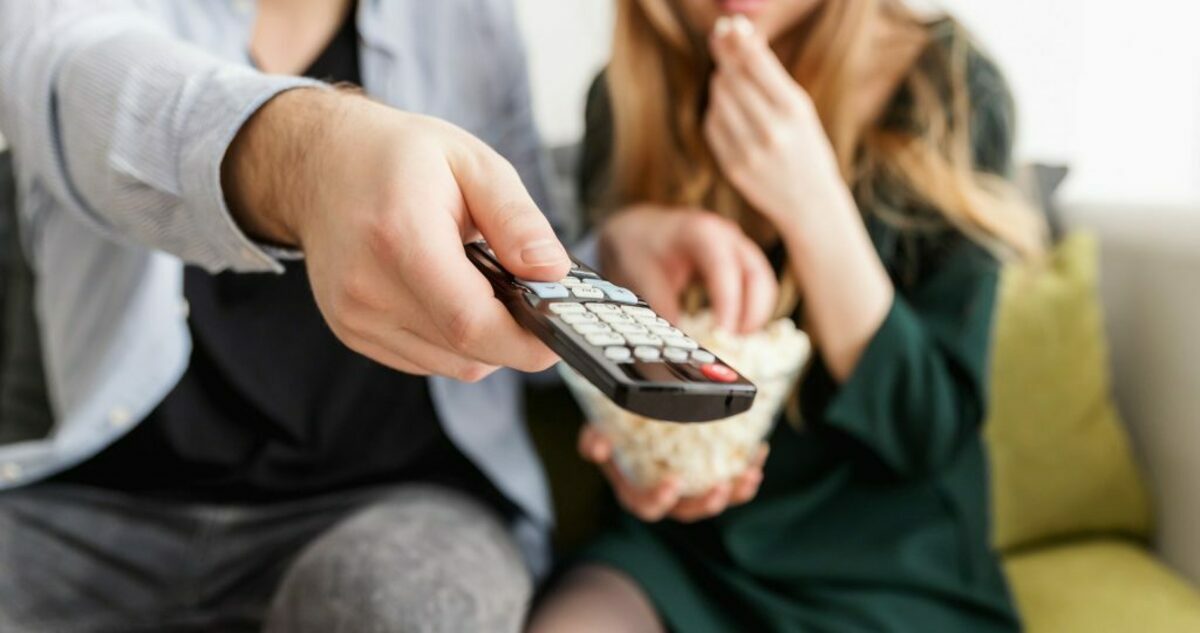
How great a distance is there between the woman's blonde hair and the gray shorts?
1.16 feet

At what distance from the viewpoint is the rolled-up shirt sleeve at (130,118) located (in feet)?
1.46

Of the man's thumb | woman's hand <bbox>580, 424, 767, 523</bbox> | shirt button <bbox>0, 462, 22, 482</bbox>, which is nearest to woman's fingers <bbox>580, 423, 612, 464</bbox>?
woman's hand <bbox>580, 424, 767, 523</bbox>

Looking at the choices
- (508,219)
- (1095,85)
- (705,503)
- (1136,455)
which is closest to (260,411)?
(705,503)

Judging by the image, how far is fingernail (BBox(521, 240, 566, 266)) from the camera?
0.34 metres

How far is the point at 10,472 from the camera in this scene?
699mm

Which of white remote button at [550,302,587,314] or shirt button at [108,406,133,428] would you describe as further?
shirt button at [108,406,133,428]

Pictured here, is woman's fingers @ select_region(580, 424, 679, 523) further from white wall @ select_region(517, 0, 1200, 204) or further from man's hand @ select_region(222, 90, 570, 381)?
white wall @ select_region(517, 0, 1200, 204)

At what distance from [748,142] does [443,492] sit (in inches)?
14.5

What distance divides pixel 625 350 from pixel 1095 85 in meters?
1.29

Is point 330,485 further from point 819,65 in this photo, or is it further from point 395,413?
point 819,65

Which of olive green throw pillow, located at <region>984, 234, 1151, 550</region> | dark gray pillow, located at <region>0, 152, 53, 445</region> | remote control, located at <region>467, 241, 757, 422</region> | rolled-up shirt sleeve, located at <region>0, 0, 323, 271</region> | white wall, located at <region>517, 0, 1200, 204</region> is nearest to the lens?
remote control, located at <region>467, 241, 757, 422</region>

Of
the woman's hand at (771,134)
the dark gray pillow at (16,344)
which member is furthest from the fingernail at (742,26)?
the dark gray pillow at (16,344)

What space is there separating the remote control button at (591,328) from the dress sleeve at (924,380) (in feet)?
1.44

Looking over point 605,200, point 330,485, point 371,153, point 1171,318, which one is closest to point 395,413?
point 330,485
